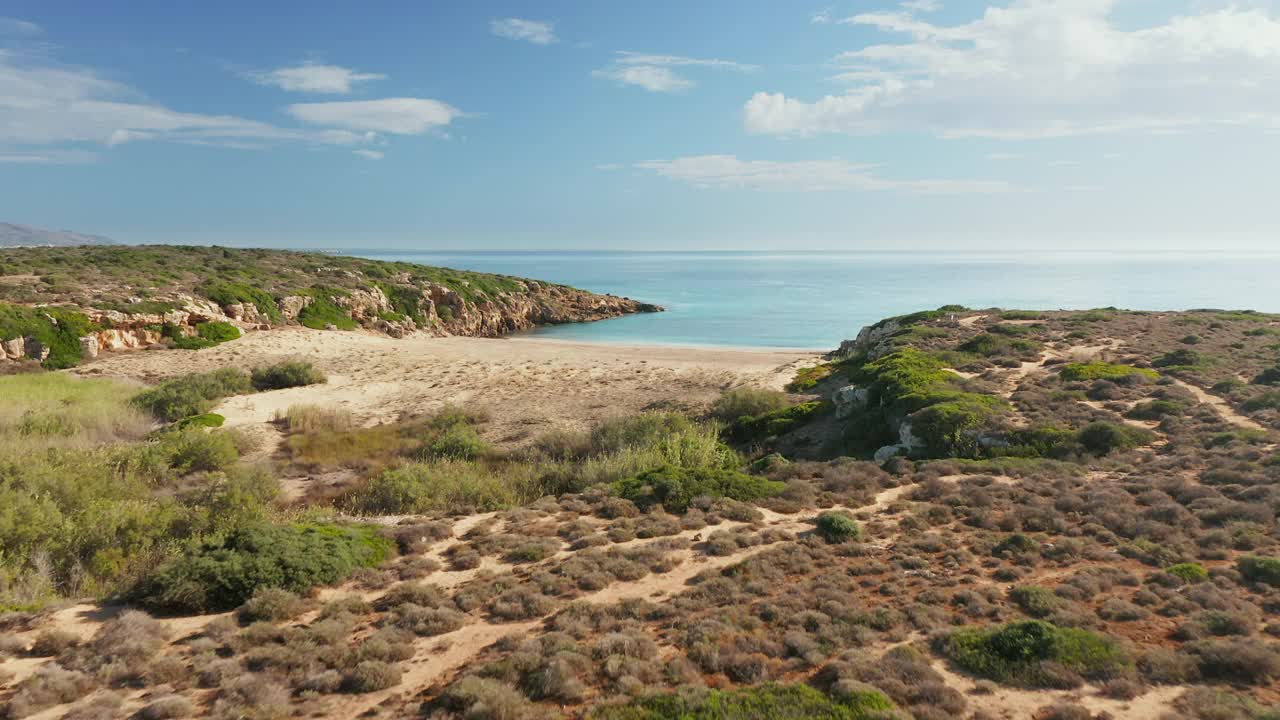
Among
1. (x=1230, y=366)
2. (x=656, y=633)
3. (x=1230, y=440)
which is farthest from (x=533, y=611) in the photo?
(x=1230, y=366)

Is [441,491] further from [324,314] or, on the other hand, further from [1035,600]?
[324,314]

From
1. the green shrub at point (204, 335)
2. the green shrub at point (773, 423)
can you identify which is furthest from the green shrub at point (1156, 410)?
the green shrub at point (204, 335)

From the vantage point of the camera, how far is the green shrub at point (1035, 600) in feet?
23.5

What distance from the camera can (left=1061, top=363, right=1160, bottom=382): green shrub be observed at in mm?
18469

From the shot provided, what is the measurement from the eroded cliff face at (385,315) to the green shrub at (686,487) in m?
29.3

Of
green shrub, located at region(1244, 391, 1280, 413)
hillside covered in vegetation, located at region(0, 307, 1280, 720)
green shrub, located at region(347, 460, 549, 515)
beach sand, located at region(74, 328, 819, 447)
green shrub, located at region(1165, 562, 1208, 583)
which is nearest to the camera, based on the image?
hillside covered in vegetation, located at region(0, 307, 1280, 720)

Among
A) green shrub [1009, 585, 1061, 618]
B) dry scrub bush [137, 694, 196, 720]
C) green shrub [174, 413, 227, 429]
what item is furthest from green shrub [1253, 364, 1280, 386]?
green shrub [174, 413, 227, 429]

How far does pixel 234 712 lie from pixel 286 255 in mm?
68594

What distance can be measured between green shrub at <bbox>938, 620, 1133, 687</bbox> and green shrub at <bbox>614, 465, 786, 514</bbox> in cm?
546

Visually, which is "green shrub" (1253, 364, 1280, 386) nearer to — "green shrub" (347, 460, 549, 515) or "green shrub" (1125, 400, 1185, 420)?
"green shrub" (1125, 400, 1185, 420)

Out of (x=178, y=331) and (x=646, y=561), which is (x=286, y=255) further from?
(x=646, y=561)

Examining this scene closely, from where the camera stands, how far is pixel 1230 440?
13.0 metres

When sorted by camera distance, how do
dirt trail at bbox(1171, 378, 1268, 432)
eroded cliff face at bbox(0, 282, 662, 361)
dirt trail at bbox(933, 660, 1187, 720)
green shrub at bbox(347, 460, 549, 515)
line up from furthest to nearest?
eroded cliff face at bbox(0, 282, 662, 361) → dirt trail at bbox(1171, 378, 1268, 432) → green shrub at bbox(347, 460, 549, 515) → dirt trail at bbox(933, 660, 1187, 720)

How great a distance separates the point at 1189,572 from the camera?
789 cm
